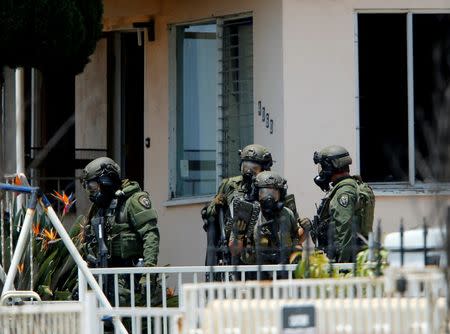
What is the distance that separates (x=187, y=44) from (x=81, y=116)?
6.74 feet

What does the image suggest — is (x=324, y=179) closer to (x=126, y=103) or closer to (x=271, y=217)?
(x=271, y=217)

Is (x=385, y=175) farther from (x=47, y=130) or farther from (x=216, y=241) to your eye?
(x=47, y=130)

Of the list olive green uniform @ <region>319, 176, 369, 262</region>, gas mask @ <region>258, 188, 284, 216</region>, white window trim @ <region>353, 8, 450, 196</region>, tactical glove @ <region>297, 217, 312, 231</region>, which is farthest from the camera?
white window trim @ <region>353, 8, 450, 196</region>

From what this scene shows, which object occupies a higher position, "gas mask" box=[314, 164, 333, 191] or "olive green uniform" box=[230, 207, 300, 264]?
"gas mask" box=[314, 164, 333, 191]

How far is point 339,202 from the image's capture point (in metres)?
13.1

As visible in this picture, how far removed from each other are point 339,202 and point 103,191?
6.38ft

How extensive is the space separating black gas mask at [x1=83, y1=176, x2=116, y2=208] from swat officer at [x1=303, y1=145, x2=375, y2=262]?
1654 millimetres

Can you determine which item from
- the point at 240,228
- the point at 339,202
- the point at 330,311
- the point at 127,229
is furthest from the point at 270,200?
the point at 330,311

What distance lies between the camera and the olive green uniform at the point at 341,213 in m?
12.9

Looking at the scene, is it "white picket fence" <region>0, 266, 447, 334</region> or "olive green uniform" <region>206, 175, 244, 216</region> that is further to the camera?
"olive green uniform" <region>206, 175, 244, 216</region>

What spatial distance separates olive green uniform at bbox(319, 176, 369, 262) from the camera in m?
12.9

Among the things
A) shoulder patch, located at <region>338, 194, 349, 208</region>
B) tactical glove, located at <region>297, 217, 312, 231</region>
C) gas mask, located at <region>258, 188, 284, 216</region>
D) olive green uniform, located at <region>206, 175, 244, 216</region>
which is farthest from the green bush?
shoulder patch, located at <region>338, 194, 349, 208</region>

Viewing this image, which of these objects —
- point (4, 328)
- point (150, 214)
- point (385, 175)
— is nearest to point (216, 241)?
point (150, 214)

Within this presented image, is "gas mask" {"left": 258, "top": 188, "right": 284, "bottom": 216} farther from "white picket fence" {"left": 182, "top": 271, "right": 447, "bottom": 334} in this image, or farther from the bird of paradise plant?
"white picket fence" {"left": 182, "top": 271, "right": 447, "bottom": 334}
